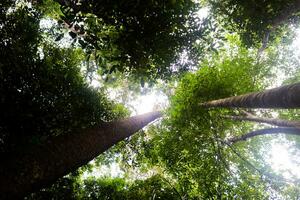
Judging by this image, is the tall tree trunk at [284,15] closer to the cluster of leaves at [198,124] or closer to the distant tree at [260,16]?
the distant tree at [260,16]

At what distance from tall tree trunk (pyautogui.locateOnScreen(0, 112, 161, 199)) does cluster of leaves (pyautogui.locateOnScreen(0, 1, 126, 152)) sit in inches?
35.8

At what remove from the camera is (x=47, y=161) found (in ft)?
19.8

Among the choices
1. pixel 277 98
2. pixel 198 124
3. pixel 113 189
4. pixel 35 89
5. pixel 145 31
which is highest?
pixel 145 31

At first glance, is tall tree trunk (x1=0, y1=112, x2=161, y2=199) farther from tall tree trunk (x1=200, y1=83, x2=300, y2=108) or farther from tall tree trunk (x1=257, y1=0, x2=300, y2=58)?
tall tree trunk (x1=257, y1=0, x2=300, y2=58)

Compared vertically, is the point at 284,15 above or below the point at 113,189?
above

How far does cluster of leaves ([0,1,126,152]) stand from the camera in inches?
369

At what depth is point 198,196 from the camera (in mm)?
10602

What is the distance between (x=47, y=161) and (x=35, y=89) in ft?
15.8

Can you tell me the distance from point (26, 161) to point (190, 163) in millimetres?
6414

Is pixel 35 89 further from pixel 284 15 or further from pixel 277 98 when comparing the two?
pixel 284 15

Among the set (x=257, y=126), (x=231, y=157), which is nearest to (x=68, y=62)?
(x=231, y=157)

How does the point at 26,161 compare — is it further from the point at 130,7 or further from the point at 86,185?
the point at 86,185

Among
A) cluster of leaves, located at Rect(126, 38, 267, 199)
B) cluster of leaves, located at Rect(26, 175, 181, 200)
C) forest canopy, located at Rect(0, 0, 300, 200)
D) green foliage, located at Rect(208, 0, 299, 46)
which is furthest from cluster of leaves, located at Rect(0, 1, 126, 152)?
green foliage, located at Rect(208, 0, 299, 46)

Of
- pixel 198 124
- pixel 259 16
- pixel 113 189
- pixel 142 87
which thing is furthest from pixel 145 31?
pixel 113 189
